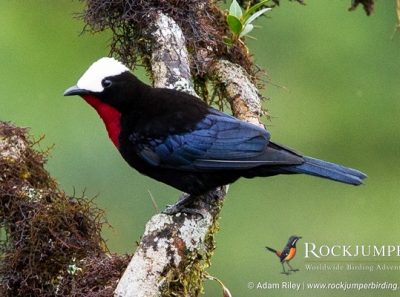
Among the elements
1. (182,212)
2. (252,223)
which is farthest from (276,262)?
(182,212)

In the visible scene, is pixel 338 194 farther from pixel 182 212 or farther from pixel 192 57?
pixel 182 212

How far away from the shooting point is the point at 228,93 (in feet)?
19.0

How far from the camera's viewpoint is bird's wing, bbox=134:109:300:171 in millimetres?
5395

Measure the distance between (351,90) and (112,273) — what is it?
17.6 feet

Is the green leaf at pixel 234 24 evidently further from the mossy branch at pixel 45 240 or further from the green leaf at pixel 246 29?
the mossy branch at pixel 45 240

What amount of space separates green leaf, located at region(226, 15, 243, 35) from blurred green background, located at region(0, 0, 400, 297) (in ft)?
6.83

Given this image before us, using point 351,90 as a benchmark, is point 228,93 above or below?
below

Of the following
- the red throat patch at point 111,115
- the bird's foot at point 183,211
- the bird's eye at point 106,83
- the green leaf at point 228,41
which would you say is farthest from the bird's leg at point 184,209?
the green leaf at point 228,41

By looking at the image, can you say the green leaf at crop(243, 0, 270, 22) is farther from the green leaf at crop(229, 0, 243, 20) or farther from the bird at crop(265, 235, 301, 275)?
the bird at crop(265, 235, 301, 275)

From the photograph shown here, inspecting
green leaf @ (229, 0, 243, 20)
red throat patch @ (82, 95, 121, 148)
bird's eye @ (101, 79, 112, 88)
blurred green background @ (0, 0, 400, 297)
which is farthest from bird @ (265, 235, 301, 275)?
bird's eye @ (101, 79, 112, 88)

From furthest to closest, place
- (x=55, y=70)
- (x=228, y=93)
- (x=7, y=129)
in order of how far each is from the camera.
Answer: (x=55, y=70) → (x=228, y=93) → (x=7, y=129)

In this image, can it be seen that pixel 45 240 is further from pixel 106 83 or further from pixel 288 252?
pixel 288 252

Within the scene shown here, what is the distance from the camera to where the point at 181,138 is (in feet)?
18.0

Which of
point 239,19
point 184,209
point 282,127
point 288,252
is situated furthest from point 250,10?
point 282,127
